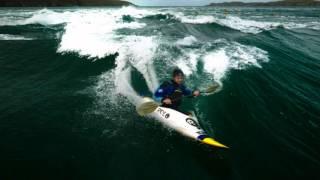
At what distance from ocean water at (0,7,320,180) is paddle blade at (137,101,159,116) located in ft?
1.08

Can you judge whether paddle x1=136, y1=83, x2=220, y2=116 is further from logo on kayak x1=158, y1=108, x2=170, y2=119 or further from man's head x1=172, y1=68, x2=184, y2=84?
man's head x1=172, y1=68, x2=184, y2=84

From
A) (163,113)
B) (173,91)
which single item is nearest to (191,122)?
(163,113)

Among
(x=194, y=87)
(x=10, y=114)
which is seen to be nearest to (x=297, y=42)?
(x=194, y=87)

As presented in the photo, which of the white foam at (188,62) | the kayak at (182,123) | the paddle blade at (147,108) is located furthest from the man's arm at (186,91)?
the white foam at (188,62)

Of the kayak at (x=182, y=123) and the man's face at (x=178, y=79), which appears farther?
the man's face at (x=178, y=79)

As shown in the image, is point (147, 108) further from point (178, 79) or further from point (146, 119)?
point (178, 79)

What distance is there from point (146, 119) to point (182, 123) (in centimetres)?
135

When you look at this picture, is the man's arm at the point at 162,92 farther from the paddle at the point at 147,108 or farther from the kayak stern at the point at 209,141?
the kayak stern at the point at 209,141

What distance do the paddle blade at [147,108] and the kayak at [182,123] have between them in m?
0.23

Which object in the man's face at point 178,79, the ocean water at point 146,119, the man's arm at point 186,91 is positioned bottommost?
the ocean water at point 146,119

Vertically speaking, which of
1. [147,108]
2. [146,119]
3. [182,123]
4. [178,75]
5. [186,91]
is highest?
[178,75]

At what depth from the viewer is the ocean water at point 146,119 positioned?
574 centimetres

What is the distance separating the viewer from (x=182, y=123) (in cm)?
680

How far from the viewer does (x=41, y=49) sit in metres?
15.6
